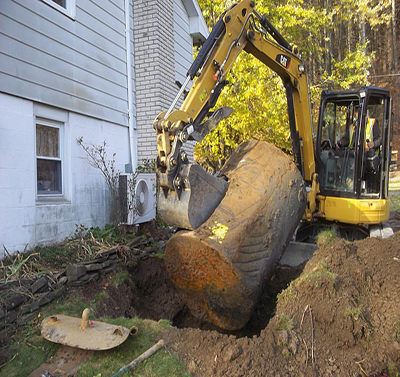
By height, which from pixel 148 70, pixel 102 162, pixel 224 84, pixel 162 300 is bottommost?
pixel 162 300

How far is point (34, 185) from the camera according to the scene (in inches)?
193

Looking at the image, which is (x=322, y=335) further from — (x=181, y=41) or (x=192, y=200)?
(x=181, y=41)

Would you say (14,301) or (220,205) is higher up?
(220,205)

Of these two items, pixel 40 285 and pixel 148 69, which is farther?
pixel 148 69

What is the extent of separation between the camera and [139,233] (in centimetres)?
620

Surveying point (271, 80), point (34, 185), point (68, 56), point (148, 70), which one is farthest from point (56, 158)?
point (271, 80)

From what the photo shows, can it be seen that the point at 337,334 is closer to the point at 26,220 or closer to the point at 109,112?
the point at 26,220

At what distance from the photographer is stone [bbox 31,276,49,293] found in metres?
3.91

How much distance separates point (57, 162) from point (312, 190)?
4.10m

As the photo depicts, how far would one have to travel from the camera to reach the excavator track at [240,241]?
357cm

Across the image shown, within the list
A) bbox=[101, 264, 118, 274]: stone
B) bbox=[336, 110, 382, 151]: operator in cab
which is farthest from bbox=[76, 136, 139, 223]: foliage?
bbox=[336, 110, 382, 151]: operator in cab

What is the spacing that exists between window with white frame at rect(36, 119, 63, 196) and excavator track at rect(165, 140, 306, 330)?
246cm

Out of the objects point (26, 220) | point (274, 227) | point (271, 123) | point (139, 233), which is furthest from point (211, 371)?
point (271, 123)

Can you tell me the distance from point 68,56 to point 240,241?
419 centimetres
